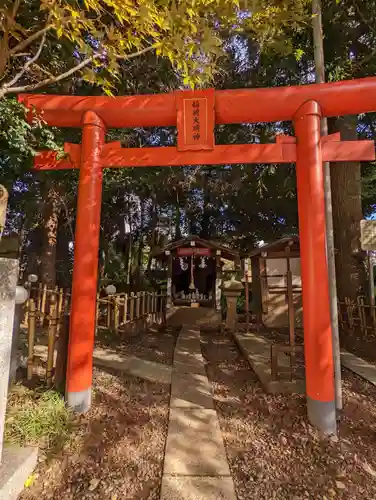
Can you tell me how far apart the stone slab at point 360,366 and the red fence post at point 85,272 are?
4.39 metres

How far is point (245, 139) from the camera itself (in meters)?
10.2

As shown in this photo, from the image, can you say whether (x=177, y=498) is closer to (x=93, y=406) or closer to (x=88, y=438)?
(x=88, y=438)

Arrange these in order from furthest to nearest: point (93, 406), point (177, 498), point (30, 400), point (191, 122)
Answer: point (191, 122)
point (93, 406)
point (30, 400)
point (177, 498)

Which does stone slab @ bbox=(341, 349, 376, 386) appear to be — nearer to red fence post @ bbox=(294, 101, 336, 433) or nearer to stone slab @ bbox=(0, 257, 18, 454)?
red fence post @ bbox=(294, 101, 336, 433)

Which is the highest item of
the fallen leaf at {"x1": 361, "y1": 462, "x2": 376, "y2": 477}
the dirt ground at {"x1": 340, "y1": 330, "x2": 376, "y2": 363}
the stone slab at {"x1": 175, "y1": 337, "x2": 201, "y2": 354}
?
the dirt ground at {"x1": 340, "y1": 330, "x2": 376, "y2": 363}

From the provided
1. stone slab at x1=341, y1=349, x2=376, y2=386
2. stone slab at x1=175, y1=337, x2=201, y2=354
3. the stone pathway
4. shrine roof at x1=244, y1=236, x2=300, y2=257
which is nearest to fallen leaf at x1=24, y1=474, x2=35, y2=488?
the stone pathway

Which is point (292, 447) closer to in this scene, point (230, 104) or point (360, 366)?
point (360, 366)

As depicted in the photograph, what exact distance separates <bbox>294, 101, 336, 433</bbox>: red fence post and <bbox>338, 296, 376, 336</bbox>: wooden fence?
437 cm

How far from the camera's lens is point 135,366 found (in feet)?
18.0

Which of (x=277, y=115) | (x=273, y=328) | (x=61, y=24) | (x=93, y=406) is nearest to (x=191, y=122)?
(x=277, y=115)

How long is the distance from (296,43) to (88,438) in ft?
32.2

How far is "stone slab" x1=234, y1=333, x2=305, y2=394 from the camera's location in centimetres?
433

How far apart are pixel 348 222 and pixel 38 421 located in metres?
8.01

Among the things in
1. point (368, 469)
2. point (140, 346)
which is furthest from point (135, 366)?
point (368, 469)
